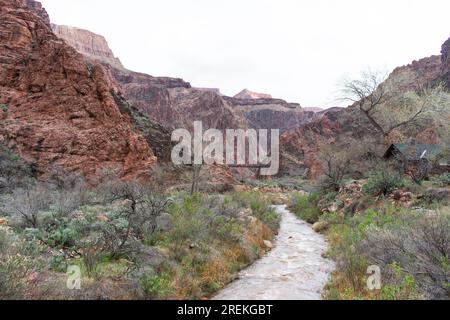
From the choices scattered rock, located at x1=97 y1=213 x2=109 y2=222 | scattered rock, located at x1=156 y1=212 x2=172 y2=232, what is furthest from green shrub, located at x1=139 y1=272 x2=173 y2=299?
scattered rock, located at x1=97 y1=213 x2=109 y2=222

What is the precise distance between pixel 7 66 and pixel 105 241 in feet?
→ 77.3

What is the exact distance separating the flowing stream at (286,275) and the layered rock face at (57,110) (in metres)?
14.8

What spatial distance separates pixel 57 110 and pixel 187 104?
77.0 m

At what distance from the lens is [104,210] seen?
35.6 ft

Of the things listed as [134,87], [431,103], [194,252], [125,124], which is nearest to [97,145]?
[125,124]

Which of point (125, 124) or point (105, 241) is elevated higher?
point (125, 124)

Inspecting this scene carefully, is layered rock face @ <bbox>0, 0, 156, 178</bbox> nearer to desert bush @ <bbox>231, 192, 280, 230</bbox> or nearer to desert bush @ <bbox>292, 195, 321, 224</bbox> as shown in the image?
desert bush @ <bbox>231, 192, 280, 230</bbox>

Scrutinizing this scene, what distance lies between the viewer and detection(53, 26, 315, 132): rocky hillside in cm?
8199

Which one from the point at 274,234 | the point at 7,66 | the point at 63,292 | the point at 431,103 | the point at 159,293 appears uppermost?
the point at 7,66

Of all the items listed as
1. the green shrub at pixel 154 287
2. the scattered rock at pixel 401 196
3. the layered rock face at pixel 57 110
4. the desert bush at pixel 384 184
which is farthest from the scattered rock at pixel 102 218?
the layered rock face at pixel 57 110

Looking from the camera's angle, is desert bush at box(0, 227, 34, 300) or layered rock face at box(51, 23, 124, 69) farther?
layered rock face at box(51, 23, 124, 69)

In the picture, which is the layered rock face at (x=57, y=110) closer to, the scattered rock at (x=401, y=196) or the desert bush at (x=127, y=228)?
the desert bush at (x=127, y=228)

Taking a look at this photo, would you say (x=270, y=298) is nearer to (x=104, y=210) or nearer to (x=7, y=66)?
(x=104, y=210)

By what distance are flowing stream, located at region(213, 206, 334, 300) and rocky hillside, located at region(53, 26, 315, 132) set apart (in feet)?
122
